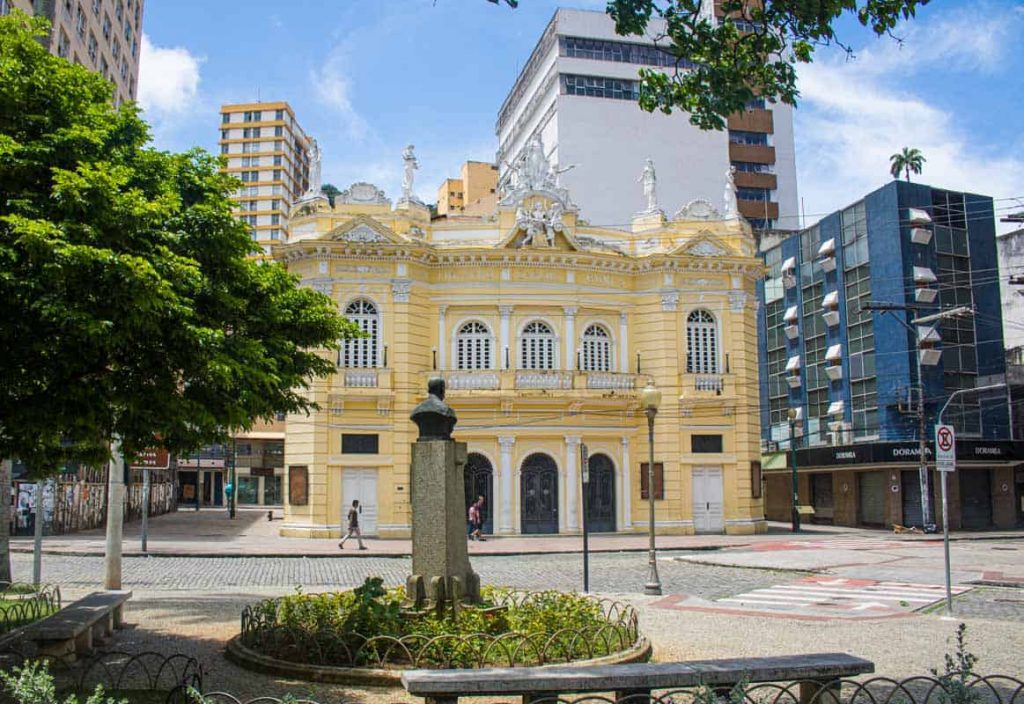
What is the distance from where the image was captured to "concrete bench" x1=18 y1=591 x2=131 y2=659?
9805 millimetres

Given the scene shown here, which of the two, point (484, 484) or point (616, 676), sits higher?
point (484, 484)

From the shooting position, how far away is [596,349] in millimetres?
35125

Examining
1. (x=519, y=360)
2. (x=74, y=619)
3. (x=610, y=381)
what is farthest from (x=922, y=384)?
(x=74, y=619)

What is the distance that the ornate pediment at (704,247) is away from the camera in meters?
34.7

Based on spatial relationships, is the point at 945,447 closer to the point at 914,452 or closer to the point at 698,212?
the point at 698,212

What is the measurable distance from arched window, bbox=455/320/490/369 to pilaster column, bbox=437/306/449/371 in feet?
1.44

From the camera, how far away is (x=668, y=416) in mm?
34656

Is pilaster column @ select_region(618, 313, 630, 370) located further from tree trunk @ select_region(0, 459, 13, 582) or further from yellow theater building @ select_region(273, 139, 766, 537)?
tree trunk @ select_region(0, 459, 13, 582)

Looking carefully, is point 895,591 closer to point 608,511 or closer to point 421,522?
point 421,522

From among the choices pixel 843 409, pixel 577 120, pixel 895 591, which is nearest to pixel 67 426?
pixel 895 591

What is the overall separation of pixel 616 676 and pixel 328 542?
2460 centimetres

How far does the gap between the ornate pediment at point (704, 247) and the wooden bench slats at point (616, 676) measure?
27805 millimetres

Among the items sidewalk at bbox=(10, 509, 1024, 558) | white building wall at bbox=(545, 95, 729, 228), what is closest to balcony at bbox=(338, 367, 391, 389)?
sidewalk at bbox=(10, 509, 1024, 558)

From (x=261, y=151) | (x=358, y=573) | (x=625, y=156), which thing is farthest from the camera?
(x=261, y=151)
